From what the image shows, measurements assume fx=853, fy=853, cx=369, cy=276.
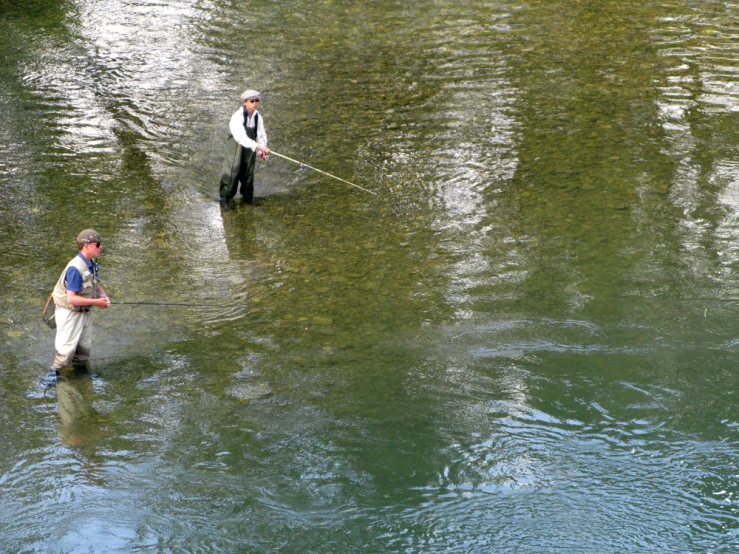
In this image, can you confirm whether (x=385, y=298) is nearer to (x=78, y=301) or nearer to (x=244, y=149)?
(x=78, y=301)

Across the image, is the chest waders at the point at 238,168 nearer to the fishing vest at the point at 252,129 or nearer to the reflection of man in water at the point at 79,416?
the fishing vest at the point at 252,129

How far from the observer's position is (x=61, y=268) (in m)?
9.97

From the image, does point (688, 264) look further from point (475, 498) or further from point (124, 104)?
point (124, 104)

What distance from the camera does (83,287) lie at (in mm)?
7652

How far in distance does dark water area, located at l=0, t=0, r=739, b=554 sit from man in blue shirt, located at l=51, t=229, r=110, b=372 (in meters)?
0.29

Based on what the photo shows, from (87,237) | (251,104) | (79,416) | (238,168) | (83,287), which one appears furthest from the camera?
(238,168)

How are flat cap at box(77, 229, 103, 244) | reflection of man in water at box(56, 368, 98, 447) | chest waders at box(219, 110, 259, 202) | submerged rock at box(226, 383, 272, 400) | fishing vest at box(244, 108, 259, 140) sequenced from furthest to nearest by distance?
1. chest waders at box(219, 110, 259, 202)
2. fishing vest at box(244, 108, 259, 140)
3. submerged rock at box(226, 383, 272, 400)
4. flat cap at box(77, 229, 103, 244)
5. reflection of man in water at box(56, 368, 98, 447)

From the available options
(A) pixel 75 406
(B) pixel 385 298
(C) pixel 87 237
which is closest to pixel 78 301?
(C) pixel 87 237

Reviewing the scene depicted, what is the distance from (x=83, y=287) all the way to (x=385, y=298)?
10.6 feet

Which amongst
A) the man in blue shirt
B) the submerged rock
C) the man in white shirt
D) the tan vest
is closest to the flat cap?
the man in blue shirt

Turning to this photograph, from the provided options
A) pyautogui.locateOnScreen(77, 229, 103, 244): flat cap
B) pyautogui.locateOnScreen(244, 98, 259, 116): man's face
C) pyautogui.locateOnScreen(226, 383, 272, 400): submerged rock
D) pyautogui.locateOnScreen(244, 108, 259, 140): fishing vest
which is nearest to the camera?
pyautogui.locateOnScreen(77, 229, 103, 244): flat cap

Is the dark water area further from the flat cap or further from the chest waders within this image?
the flat cap

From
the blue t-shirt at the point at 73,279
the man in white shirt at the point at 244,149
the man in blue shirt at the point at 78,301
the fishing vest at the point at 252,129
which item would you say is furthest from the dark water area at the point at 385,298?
the fishing vest at the point at 252,129

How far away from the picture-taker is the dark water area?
6.33 meters
